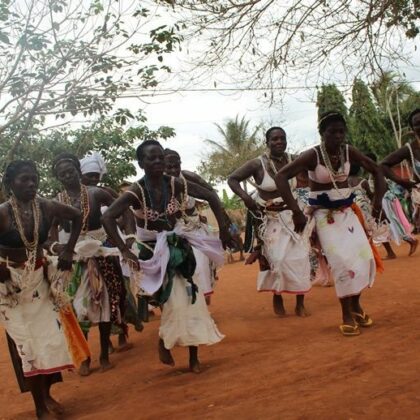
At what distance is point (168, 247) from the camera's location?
4.73 metres

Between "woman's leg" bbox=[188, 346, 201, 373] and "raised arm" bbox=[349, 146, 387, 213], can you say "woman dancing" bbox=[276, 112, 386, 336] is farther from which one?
"woman's leg" bbox=[188, 346, 201, 373]

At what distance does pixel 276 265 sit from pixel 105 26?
3613 mm

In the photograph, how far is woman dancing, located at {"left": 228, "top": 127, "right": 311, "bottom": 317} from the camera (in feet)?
21.0

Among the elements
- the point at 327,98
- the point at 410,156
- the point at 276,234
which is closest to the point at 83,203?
the point at 276,234

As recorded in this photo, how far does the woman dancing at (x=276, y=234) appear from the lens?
641 cm

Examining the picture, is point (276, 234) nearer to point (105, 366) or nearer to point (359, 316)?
point (359, 316)

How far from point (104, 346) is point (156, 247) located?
131 cm

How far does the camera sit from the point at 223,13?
20.1 feet

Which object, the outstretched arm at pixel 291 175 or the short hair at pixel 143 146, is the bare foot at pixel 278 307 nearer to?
the outstretched arm at pixel 291 175

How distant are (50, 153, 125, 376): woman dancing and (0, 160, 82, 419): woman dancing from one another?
121 cm

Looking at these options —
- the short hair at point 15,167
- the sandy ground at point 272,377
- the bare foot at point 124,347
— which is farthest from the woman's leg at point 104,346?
the short hair at point 15,167

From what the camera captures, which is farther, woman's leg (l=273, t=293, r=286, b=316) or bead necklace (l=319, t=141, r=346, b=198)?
woman's leg (l=273, t=293, r=286, b=316)

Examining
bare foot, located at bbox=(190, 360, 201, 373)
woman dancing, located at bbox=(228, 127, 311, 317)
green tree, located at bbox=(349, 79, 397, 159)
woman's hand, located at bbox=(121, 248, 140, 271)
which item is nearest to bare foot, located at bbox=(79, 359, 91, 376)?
bare foot, located at bbox=(190, 360, 201, 373)

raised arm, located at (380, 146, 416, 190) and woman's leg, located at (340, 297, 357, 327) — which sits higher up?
raised arm, located at (380, 146, 416, 190)
